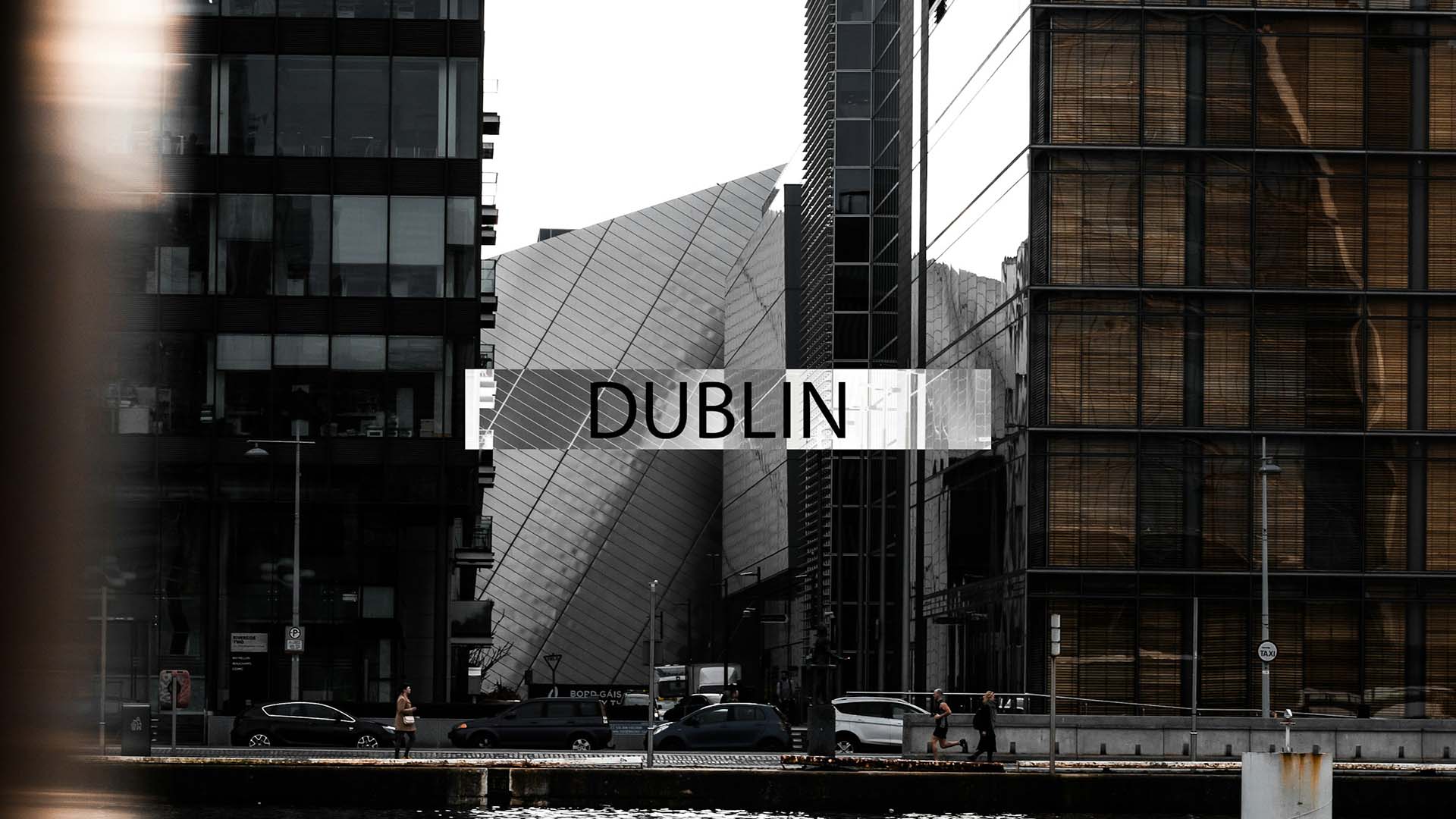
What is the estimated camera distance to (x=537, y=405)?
59.2 m

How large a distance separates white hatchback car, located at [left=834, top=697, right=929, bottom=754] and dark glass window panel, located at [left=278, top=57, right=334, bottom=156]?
71.9ft

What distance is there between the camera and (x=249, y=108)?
53.4 m

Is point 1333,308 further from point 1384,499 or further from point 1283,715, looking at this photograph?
point 1283,715

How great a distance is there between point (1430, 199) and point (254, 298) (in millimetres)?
30824

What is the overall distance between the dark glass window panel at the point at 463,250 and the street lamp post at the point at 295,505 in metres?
5.71

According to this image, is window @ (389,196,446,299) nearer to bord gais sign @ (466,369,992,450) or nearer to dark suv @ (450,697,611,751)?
bord gais sign @ (466,369,992,450)

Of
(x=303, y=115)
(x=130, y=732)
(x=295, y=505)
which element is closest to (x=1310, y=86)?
(x=303, y=115)

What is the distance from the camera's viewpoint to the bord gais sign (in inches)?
2106

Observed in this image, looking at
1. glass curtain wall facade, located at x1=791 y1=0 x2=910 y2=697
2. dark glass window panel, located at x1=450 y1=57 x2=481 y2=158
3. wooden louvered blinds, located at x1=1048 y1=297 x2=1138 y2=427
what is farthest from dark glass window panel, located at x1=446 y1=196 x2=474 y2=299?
glass curtain wall facade, located at x1=791 y1=0 x2=910 y2=697

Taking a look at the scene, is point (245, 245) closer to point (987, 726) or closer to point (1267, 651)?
point (987, 726)

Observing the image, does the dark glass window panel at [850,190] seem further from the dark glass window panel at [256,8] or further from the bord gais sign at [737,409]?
the dark glass window panel at [256,8]

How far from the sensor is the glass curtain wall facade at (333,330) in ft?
173

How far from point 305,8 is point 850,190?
31816mm

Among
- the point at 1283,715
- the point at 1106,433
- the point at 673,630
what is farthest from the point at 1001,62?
the point at 673,630
